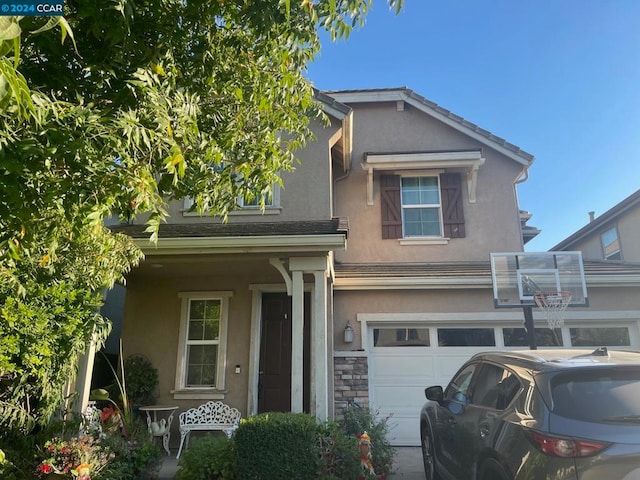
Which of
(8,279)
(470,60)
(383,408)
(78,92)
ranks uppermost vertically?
(470,60)

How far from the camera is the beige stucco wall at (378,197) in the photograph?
9859 mm

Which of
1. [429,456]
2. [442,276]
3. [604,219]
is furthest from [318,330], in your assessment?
[604,219]

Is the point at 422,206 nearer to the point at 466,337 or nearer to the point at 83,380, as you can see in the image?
the point at 466,337

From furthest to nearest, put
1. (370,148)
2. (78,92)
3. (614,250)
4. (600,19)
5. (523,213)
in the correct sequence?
(614,250)
(523,213)
(370,148)
(600,19)
(78,92)

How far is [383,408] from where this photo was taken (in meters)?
8.76

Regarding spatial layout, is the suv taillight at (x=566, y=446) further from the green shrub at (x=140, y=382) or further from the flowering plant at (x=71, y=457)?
the green shrub at (x=140, y=382)

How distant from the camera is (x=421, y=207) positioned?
1022cm

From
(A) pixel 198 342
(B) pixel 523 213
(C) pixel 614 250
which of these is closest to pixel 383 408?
(A) pixel 198 342

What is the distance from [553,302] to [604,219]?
312 inches

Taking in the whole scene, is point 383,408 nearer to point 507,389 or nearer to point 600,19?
point 507,389

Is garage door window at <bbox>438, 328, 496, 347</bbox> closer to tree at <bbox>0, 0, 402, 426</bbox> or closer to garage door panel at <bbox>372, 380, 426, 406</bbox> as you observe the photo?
garage door panel at <bbox>372, 380, 426, 406</bbox>

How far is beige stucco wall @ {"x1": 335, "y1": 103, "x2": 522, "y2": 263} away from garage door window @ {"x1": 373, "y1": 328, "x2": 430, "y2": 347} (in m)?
1.60

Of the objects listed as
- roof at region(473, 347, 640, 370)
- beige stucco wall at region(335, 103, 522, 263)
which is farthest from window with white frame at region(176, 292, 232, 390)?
roof at region(473, 347, 640, 370)

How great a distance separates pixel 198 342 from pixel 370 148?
20.0ft
